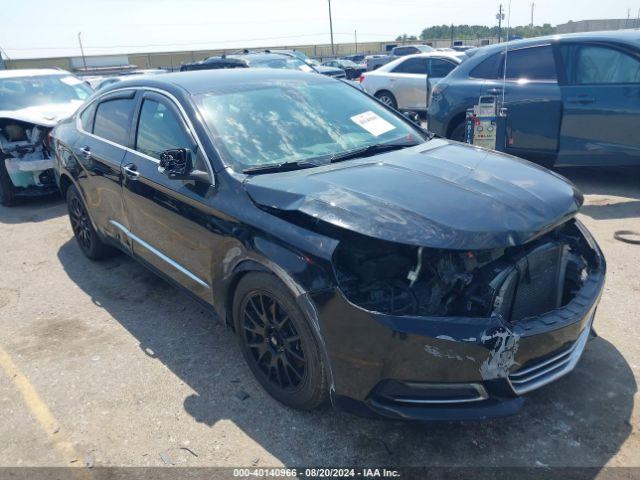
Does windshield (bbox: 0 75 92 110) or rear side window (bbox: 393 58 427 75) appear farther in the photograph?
rear side window (bbox: 393 58 427 75)

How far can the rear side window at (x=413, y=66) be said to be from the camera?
12125 millimetres

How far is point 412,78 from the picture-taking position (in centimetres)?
1202

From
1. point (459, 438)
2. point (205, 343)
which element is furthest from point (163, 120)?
point (459, 438)

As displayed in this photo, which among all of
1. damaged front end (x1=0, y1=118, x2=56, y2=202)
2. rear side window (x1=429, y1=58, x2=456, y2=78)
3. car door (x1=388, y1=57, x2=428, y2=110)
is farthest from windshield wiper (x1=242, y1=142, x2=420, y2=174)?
rear side window (x1=429, y1=58, x2=456, y2=78)

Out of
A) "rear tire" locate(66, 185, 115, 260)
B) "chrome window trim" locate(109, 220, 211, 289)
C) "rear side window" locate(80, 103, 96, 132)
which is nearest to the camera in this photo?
"chrome window trim" locate(109, 220, 211, 289)

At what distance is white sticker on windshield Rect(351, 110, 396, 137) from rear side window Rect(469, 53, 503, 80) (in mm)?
3685

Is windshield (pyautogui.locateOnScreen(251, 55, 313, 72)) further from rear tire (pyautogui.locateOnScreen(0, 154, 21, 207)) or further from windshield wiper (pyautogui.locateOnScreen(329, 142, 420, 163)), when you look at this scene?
windshield wiper (pyautogui.locateOnScreen(329, 142, 420, 163))

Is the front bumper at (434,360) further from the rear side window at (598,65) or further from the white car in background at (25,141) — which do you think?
the white car in background at (25,141)

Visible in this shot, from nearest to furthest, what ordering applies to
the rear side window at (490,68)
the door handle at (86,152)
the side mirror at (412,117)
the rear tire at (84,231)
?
1. the side mirror at (412,117)
2. the door handle at (86,152)
3. the rear tire at (84,231)
4. the rear side window at (490,68)

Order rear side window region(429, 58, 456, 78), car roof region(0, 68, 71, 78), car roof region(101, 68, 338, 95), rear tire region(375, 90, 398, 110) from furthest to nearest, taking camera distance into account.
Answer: rear tire region(375, 90, 398, 110)
rear side window region(429, 58, 456, 78)
car roof region(0, 68, 71, 78)
car roof region(101, 68, 338, 95)

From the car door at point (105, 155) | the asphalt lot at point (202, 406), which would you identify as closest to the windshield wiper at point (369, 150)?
the asphalt lot at point (202, 406)

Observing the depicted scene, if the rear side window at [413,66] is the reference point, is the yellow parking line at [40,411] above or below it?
below

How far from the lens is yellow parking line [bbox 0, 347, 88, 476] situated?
2.71 meters

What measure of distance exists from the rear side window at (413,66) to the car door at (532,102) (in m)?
5.63
